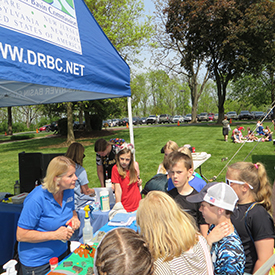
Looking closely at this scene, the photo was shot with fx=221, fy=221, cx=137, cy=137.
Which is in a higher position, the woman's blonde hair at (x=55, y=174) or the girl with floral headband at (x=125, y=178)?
the woman's blonde hair at (x=55, y=174)

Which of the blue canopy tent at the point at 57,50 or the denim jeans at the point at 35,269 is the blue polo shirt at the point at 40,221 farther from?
the blue canopy tent at the point at 57,50

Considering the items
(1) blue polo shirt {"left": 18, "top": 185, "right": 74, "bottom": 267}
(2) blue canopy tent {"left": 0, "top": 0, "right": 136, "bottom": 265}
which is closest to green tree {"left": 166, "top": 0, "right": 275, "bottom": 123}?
(2) blue canopy tent {"left": 0, "top": 0, "right": 136, "bottom": 265}

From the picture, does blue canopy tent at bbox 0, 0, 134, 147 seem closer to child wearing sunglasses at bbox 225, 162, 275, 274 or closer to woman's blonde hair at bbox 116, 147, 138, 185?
woman's blonde hair at bbox 116, 147, 138, 185

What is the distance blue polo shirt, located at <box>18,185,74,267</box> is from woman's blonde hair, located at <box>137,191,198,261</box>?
3.54ft

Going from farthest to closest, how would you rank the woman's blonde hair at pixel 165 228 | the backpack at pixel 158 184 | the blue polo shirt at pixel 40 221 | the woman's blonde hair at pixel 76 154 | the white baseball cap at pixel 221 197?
the woman's blonde hair at pixel 76 154 < the backpack at pixel 158 184 < the blue polo shirt at pixel 40 221 < the white baseball cap at pixel 221 197 < the woman's blonde hair at pixel 165 228

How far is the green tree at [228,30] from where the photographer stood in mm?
20766

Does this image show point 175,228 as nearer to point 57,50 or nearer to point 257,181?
point 257,181

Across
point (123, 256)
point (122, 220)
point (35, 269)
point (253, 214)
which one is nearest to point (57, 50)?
point (122, 220)

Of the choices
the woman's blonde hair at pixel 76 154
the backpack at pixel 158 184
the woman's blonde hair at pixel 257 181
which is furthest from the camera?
the woman's blonde hair at pixel 76 154

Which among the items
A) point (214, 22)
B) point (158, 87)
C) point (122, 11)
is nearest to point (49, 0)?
point (122, 11)

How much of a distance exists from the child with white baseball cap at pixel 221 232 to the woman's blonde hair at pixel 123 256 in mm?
731

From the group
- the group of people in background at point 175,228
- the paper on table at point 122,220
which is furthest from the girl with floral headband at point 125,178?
the group of people in background at point 175,228

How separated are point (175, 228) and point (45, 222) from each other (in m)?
1.37

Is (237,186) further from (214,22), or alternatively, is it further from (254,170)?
(214,22)
